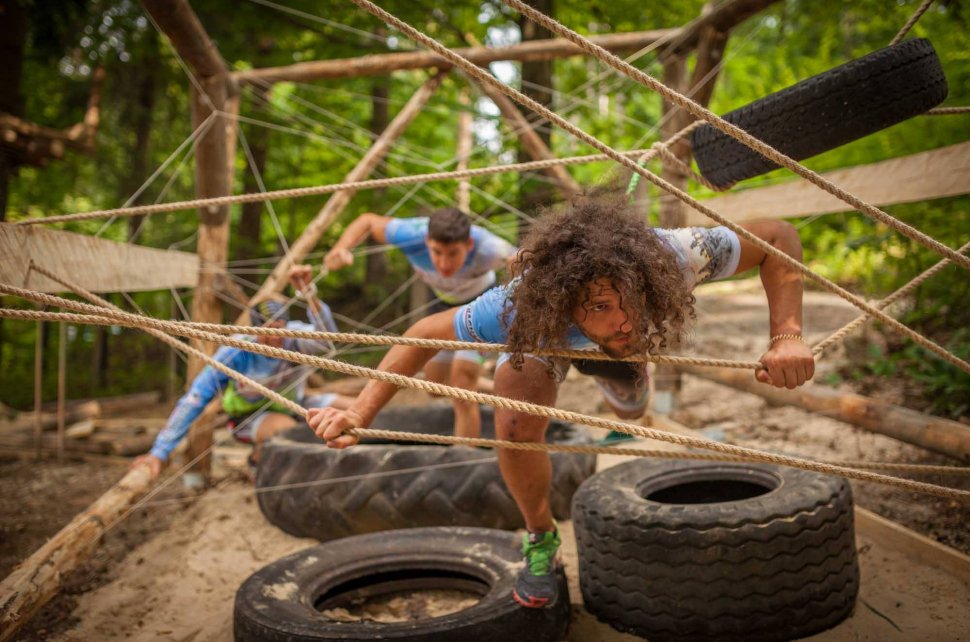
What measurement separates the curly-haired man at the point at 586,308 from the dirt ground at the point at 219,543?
0.81 m

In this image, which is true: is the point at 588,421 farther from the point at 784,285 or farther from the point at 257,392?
the point at 257,392

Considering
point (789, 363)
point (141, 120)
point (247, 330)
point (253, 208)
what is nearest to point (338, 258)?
point (247, 330)

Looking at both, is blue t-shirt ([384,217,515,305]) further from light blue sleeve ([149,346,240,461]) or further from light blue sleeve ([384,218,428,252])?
light blue sleeve ([149,346,240,461])

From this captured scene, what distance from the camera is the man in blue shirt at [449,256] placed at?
11.0 feet

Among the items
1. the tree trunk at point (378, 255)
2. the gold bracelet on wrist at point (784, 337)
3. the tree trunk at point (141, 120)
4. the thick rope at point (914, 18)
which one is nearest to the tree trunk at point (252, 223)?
the tree trunk at point (141, 120)

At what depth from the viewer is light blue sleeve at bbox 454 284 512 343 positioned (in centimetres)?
193

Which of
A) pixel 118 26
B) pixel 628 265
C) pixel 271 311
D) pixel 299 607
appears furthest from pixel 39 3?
pixel 628 265

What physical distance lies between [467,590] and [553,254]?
147 cm

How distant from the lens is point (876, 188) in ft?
11.3

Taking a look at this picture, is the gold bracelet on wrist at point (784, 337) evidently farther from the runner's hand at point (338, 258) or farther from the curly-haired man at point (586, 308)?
the runner's hand at point (338, 258)

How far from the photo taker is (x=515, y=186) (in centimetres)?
694

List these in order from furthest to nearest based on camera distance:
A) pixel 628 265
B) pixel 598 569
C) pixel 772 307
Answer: pixel 598 569, pixel 772 307, pixel 628 265

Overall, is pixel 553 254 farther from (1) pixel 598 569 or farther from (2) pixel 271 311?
(2) pixel 271 311

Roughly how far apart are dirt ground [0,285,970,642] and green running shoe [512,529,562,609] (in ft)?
0.65
